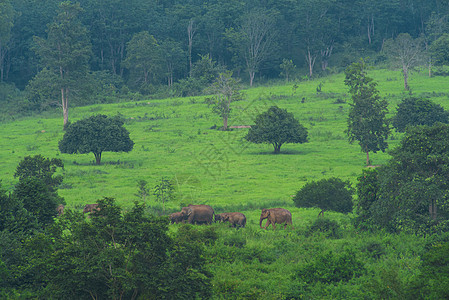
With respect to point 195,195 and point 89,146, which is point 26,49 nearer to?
point 89,146

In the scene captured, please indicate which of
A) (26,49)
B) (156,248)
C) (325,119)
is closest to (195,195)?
(156,248)

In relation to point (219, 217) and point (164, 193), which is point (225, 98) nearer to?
point (164, 193)

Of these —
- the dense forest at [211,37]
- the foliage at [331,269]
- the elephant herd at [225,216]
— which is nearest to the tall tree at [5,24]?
the dense forest at [211,37]

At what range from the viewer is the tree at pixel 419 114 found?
133 feet

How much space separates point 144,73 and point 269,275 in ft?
221

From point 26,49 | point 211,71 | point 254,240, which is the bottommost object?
point 254,240

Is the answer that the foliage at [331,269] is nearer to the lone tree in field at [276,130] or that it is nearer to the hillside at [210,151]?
the hillside at [210,151]

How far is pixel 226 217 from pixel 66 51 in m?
41.1

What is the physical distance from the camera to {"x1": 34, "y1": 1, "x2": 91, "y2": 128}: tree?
57.2m

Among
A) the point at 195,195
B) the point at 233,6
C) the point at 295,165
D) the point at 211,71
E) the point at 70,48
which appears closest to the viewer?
the point at 195,195

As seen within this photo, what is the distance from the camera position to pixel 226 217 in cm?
2314

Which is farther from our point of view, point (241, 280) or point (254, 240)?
point (254, 240)

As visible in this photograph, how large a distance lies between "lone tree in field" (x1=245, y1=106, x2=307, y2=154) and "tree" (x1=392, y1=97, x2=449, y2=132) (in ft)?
25.8

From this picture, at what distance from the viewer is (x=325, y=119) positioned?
51.9m
